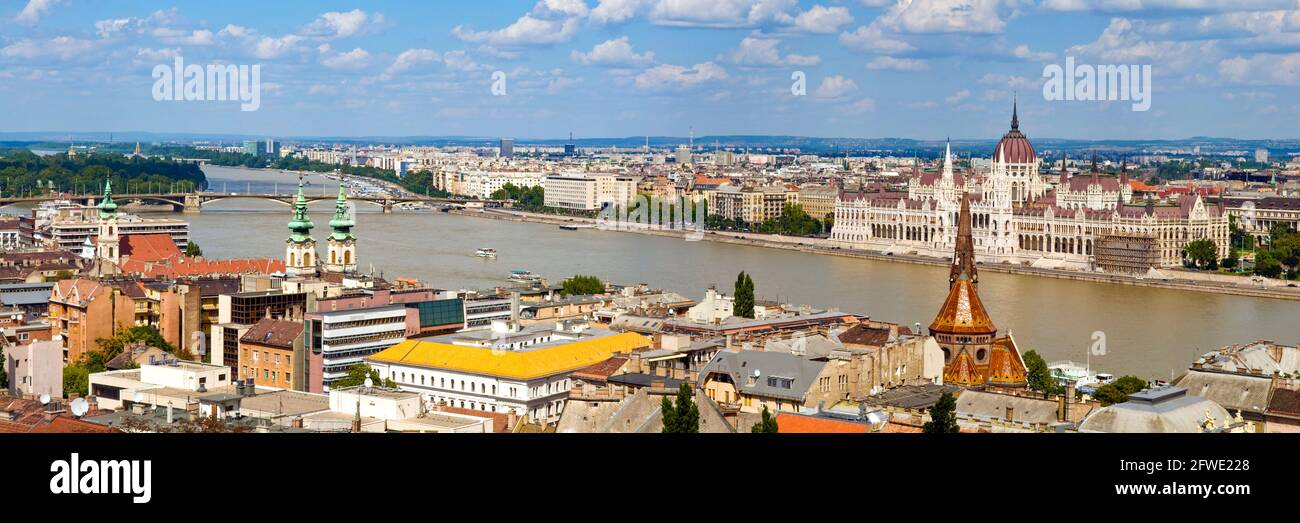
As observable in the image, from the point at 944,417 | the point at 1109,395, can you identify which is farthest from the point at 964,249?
the point at 944,417

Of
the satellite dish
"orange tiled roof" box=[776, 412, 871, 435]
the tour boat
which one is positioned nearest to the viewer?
"orange tiled roof" box=[776, 412, 871, 435]

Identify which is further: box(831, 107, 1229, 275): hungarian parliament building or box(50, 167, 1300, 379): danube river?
box(831, 107, 1229, 275): hungarian parliament building

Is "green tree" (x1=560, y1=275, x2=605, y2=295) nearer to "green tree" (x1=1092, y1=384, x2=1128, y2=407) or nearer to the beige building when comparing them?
"green tree" (x1=1092, y1=384, x2=1128, y2=407)

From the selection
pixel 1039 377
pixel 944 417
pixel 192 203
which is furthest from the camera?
pixel 192 203

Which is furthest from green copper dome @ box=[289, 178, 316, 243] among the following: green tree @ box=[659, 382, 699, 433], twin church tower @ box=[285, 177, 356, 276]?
green tree @ box=[659, 382, 699, 433]

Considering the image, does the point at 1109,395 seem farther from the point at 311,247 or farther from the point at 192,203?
the point at 192,203

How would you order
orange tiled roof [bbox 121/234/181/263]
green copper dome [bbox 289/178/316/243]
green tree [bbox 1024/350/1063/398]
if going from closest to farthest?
green tree [bbox 1024/350/1063/398]
green copper dome [bbox 289/178/316/243]
orange tiled roof [bbox 121/234/181/263]

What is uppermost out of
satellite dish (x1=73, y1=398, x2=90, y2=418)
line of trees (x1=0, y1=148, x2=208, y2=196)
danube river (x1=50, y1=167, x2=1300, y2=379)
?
line of trees (x1=0, y1=148, x2=208, y2=196)

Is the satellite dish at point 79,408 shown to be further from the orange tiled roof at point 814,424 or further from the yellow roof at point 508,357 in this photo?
the orange tiled roof at point 814,424
